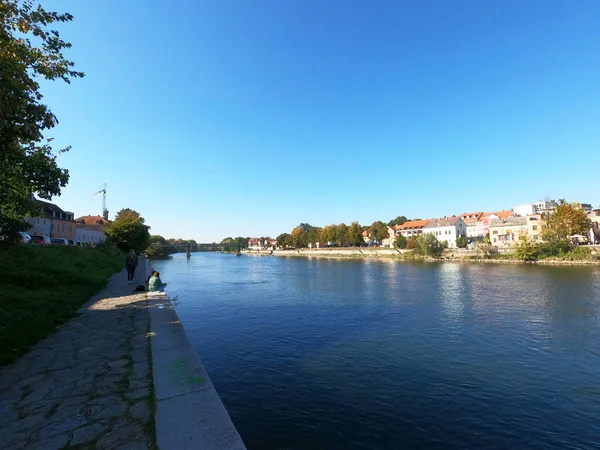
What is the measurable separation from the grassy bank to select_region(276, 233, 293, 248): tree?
16430cm

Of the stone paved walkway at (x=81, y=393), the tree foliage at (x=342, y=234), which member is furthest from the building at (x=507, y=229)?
the stone paved walkway at (x=81, y=393)

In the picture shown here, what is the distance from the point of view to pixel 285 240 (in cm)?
18888

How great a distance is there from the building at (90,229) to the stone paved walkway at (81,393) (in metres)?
78.3

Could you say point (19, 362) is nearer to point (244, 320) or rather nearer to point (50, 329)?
point (50, 329)

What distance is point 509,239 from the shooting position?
86688 mm

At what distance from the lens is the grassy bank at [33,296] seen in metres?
8.31

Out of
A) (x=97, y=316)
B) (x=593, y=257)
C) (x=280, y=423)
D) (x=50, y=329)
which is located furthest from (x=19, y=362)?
(x=593, y=257)

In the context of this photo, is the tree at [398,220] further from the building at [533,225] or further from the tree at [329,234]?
the building at [533,225]

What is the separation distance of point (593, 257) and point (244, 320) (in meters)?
65.5

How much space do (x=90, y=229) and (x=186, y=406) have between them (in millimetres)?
100283

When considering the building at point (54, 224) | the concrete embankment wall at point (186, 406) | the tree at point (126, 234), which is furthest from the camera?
the tree at point (126, 234)

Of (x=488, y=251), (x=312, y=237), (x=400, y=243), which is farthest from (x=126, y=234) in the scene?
(x=312, y=237)

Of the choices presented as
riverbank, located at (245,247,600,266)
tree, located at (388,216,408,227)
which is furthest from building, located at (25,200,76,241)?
tree, located at (388,216,408,227)

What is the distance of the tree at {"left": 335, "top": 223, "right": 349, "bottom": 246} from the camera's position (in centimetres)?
13562
